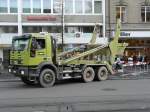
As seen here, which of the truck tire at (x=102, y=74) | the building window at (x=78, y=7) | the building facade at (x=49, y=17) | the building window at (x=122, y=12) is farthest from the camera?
the building window at (x=122, y=12)

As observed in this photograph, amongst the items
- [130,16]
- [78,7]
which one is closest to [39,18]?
A: [78,7]

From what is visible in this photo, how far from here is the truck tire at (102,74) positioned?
27.9 meters

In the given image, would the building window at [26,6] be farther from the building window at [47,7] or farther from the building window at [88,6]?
the building window at [88,6]

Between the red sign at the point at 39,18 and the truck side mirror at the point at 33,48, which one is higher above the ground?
the red sign at the point at 39,18

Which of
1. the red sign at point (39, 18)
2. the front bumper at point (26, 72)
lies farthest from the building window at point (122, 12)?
the front bumper at point (26, 72)

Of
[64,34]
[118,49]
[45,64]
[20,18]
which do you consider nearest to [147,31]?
[64,34]

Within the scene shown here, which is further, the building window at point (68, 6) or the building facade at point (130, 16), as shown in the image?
the building facade at point (130, 16)

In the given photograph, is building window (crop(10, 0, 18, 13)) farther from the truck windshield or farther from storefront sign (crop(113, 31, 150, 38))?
the truck windshield

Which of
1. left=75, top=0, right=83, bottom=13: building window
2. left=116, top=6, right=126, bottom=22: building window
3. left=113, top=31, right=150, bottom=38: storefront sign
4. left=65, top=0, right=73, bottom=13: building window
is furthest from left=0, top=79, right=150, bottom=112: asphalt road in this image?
left=116, top=6, right=126, bottom=22: building window

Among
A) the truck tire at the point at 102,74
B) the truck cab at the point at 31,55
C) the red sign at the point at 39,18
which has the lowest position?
the truck tire at the point at 102,74

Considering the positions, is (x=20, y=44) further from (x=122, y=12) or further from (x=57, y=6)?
(x=122, y=12)

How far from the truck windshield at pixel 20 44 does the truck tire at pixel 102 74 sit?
5.77m

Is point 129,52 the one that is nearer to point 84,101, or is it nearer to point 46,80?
point 46,80

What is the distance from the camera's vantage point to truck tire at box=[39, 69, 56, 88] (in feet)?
79.5
